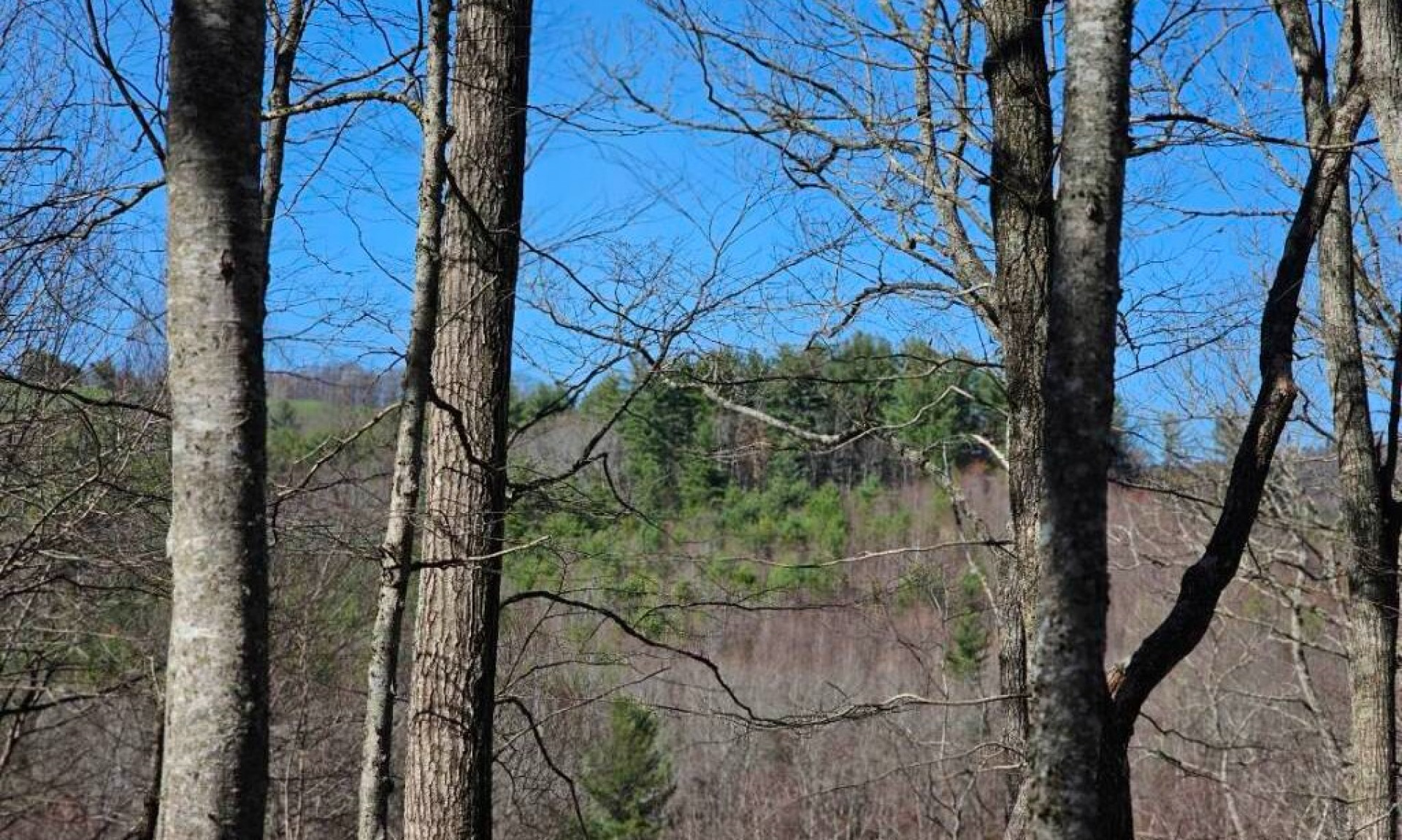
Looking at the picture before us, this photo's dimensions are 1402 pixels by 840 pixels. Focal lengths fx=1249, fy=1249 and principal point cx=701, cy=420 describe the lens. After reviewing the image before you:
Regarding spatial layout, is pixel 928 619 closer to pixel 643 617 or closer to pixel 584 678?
pixel 584 678

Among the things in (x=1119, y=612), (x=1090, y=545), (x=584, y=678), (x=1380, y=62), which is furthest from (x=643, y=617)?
(x=1119, y=612)

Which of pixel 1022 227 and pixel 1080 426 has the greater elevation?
pixel 1022 227

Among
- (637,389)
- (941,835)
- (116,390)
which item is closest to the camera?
(637,389)

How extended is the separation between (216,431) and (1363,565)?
6311 millimetres

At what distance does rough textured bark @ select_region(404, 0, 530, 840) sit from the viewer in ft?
16.6

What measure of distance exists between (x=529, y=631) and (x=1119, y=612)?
75.1ft

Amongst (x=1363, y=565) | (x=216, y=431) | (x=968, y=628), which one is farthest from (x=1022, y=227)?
(x=968, y=628)

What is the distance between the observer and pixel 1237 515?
14.5ft

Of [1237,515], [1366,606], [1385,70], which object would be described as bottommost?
[1366,606]

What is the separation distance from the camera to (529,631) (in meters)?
6.22

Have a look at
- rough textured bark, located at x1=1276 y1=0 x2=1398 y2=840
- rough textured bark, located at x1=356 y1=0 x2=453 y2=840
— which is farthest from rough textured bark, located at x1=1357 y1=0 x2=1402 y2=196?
rough textured bark, located at x1=356 y1=0 x2=453 y2=840

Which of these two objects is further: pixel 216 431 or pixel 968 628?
pixel 968 628

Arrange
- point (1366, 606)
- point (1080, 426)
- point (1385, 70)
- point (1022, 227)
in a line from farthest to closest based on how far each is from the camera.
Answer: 1. point (1366, 606)
2. point (1022, 227)
3. point (1385, 70)
4. point (1080, 426)

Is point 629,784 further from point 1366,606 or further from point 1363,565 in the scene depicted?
point 1363,565
